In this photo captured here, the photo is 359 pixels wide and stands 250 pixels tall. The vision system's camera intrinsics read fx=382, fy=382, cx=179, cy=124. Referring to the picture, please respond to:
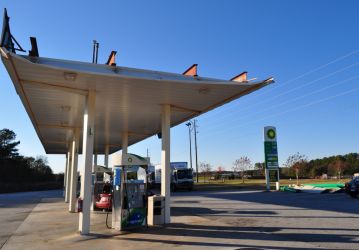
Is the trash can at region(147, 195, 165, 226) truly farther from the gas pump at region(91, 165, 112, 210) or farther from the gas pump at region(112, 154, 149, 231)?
the gas pump at region(91, 165, 112, 210)

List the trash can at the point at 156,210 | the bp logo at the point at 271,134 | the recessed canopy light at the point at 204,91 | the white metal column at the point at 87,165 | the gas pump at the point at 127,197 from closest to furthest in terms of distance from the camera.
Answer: the white metal column at the point at 87,165 → the gas pump at the point at 127,197 → the recessed canopy light at the point at 204,91 → the trash can at the point at 156,210 → the bp logo at the point at 271,134

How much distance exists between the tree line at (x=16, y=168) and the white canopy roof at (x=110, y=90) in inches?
2345

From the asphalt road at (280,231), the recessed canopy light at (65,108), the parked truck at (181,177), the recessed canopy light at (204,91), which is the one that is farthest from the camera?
the parked truck at (181,177)

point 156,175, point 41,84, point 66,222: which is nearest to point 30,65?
point 41,84

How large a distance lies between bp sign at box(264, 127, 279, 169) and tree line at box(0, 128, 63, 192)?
47.9 metres

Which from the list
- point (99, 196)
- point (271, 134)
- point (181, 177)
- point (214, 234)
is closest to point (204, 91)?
point (214, 234)

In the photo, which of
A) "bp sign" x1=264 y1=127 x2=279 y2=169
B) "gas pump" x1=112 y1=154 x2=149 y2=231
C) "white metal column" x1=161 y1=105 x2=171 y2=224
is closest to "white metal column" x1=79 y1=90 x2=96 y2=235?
"gas pump" x1=112 y1=154 x2=149 y2=231

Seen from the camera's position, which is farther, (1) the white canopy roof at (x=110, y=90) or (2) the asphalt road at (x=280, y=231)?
(1) the white canopy roof at (x=110, y=90)

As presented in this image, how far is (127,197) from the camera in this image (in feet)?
40.5

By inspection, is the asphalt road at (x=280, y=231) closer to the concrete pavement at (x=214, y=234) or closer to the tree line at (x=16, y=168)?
the concrete pavement at (x=214, y=234)

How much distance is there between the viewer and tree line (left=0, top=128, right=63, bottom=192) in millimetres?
73750

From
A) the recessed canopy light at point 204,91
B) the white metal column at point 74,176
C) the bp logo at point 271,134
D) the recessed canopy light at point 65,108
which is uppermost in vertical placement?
the bp logo at point 271,134

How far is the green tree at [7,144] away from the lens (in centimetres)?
7768

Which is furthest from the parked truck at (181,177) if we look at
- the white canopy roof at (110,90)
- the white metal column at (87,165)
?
the white metal column at (87,165)
